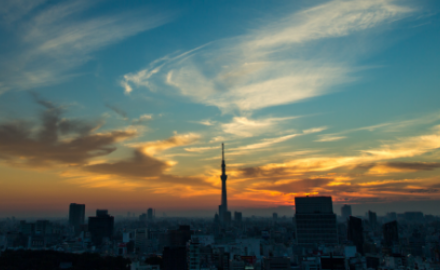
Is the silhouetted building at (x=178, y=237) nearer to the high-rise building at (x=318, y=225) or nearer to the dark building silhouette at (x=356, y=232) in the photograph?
the high-rise building at (x=318, y=225)

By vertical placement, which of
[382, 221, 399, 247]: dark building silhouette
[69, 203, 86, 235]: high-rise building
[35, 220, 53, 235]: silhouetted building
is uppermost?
[69, 203, 86, 235]: high-rise building

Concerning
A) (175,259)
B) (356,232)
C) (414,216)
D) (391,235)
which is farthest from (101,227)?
(414,216)

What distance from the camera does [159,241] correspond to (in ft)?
315

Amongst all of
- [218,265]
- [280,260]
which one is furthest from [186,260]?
[280,260]

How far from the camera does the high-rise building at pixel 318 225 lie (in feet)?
275

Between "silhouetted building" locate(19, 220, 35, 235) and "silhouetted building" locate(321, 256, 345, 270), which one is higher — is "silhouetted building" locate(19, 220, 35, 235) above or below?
above

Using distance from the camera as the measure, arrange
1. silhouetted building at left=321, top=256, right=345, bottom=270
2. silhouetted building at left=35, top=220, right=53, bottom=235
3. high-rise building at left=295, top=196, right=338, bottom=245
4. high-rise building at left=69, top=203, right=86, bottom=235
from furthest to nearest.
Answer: high-rise building at left=69, top=203, right=86, bottom=235 < silhouetted building at left=35, top=220, right=53, bottom=235 < high-rise building at left=295, top=196, right=338, bottom=245 < silhouetted building at left=321, top=256, right=345, bottom=270

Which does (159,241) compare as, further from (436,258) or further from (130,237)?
(436,258)

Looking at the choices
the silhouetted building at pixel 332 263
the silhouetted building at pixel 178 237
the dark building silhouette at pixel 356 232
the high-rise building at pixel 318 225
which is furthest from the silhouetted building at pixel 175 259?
the dark building silhouette at pixel 356 232

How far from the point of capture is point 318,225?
8519cm

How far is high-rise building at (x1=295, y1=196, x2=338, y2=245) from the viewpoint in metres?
83.8

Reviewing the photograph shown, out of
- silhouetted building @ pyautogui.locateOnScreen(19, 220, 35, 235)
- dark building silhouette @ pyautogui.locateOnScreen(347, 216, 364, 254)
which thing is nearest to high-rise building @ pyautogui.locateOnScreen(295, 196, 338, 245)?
dark building silhouette @ pyautogui.locateOnScreen(347, 216, 364, 254)

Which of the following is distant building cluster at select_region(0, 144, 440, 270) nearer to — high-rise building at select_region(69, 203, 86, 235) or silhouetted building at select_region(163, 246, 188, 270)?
silhouetted building at select_region(163, 246, 188, 270)

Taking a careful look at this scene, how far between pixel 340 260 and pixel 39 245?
8554 centimetres
